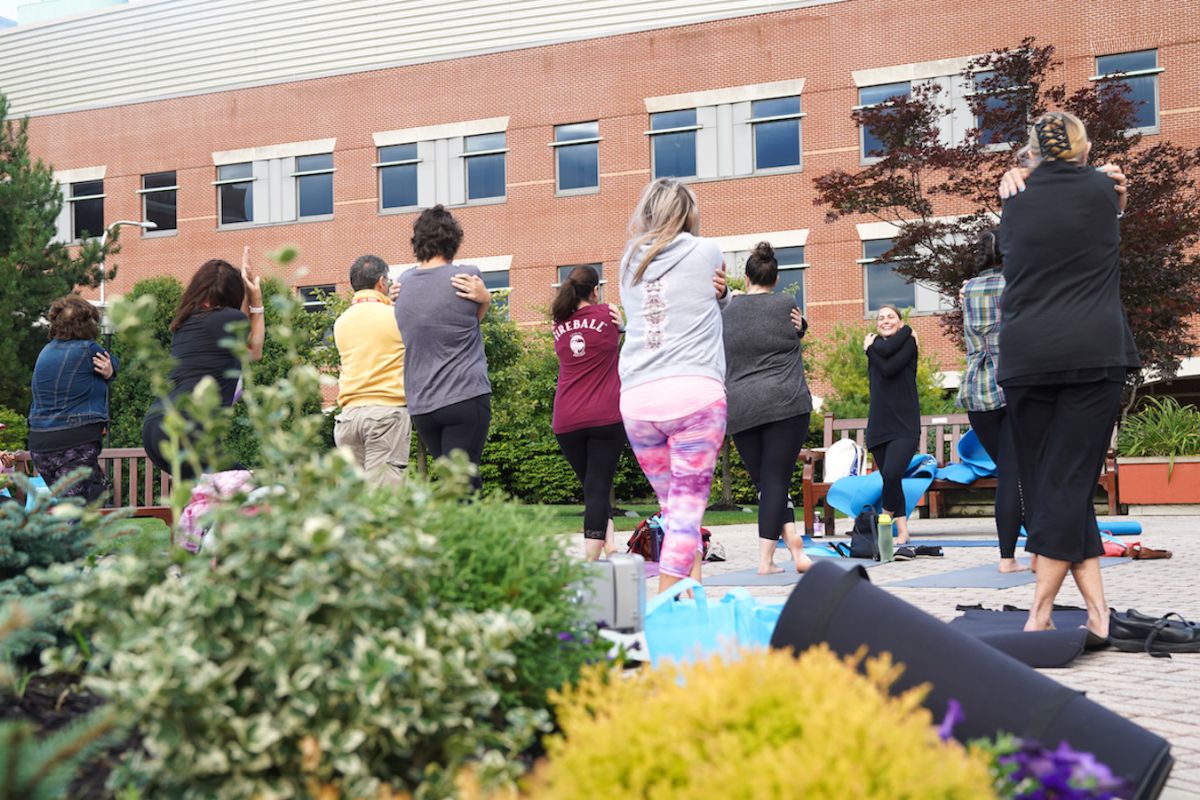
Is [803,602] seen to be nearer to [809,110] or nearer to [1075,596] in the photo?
[1075,596]

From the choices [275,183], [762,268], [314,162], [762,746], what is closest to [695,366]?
[762,268]

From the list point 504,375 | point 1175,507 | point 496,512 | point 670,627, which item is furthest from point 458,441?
point 504,375

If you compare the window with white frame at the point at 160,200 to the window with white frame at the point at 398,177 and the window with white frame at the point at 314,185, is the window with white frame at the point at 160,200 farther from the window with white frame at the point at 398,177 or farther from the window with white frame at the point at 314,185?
the window with white frame at the point at 398,177

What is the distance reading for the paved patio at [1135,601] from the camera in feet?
12.4

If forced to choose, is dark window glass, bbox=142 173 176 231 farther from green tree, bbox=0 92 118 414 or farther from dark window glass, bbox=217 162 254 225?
green tree, bbox=0 92 118 414

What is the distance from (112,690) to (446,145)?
3271 centimetres

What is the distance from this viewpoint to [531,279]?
32625mm

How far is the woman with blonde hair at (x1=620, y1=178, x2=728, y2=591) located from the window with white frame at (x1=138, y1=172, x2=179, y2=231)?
3408 cm

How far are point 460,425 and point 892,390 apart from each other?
4819 millimetres

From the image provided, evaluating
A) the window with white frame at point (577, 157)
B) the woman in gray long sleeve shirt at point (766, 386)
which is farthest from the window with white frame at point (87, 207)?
the woman in gray long sleeve shirt at point (766, 386)

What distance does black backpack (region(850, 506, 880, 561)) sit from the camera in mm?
10156

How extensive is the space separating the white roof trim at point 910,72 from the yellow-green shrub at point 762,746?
2859cm

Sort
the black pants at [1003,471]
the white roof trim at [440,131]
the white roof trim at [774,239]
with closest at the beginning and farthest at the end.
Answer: the black pants at [1003,471], the white roof trim at [774,239], the white roof trim at [440,131]

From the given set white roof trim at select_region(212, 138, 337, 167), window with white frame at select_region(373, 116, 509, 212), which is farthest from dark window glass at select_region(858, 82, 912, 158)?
→ white roof trim at select_region(212, 138, 337, 167)
